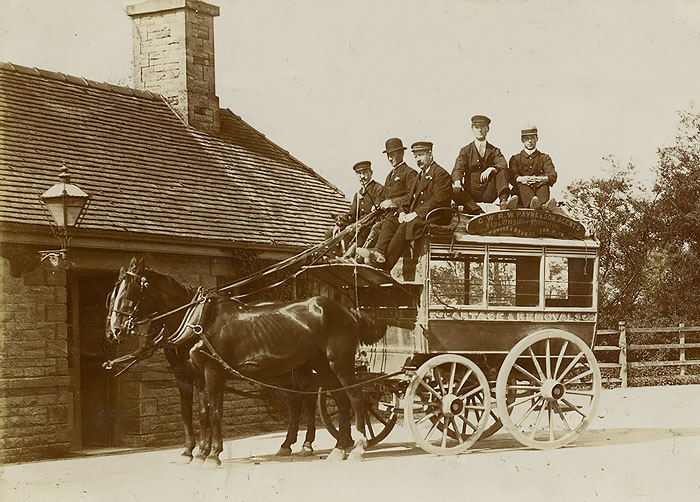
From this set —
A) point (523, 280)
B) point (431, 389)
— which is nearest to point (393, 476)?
point (431, 389)

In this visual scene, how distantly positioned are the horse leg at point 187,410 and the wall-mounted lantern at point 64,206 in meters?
1.76

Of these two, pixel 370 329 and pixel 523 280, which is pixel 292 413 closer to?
pixel 370 329

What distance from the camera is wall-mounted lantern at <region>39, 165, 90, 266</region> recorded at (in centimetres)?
1034

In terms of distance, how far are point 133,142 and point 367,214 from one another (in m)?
4.30

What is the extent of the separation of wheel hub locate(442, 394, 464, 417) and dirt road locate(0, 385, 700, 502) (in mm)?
467

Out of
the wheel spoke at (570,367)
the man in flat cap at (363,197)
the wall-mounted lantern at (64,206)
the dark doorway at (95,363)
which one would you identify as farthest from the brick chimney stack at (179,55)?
the wheel spoke at (570,367)

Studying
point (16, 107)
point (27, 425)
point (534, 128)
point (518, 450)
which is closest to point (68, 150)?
point (16, 107)

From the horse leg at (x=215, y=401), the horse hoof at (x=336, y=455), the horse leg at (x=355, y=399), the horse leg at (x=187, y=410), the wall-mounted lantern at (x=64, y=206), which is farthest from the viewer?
the horse hoof at (x=336, y=455)

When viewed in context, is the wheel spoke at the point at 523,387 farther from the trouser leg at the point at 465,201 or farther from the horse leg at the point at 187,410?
the horse leg at the point at 187,410

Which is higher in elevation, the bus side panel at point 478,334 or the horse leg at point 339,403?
the bus side panel at point 478,334

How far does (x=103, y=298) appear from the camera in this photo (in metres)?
12.6

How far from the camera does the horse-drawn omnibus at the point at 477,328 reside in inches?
420

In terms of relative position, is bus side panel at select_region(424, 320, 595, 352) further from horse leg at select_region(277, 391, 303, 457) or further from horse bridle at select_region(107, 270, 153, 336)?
horse bridle at select_region(107, 270, 153, 336)

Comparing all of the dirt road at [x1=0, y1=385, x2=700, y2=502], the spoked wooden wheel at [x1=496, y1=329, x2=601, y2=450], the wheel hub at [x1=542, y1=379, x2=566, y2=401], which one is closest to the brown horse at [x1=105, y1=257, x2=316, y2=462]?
the dirt road at [x1=0, y1=385, x2=700, y2=502]
